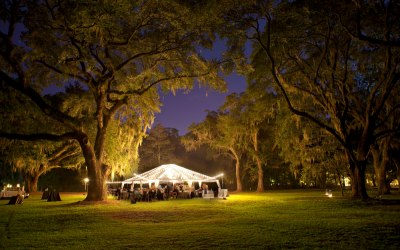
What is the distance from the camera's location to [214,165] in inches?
2411

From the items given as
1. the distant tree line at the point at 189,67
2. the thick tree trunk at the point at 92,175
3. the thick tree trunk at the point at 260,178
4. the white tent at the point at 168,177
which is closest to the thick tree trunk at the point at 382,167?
the distant tree line at the point at 189,67

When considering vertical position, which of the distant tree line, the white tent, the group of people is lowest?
the group of people

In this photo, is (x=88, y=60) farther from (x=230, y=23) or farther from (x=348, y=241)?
(x=348, y=241)

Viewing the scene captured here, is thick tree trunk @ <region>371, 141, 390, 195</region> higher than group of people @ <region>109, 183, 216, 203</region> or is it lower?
higher

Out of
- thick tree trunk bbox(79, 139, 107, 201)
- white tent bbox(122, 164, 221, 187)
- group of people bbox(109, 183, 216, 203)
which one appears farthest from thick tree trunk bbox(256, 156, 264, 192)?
thick tree trunk bbox(79, 139, 107, 201)

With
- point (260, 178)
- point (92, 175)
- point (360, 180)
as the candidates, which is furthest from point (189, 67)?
point (260, 178)

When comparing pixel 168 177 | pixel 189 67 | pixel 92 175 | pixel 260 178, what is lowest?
pixel 260 178

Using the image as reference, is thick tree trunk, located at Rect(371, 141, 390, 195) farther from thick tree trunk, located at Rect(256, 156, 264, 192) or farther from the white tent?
thick tree trunk, located at Rect(256, 156, 264, 192)

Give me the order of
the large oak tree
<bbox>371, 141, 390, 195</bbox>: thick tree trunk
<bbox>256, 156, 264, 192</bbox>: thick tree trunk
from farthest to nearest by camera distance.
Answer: <bbox>256, 156, 264, 192</bbox>: thick tree trunk, <bbox>371, 141, 390, 195</bbox>: thick tree trunk, the large oak tree

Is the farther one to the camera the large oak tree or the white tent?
the white tent

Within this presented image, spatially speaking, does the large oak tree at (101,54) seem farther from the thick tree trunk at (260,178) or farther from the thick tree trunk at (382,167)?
the thick tree trunk at (260,178)

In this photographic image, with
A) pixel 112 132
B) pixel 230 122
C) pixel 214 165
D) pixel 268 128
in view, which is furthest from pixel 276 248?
pixel 214 165

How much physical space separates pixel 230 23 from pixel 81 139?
9.95 meters

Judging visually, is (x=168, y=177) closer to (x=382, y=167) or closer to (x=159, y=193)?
(x=159, y=193)
